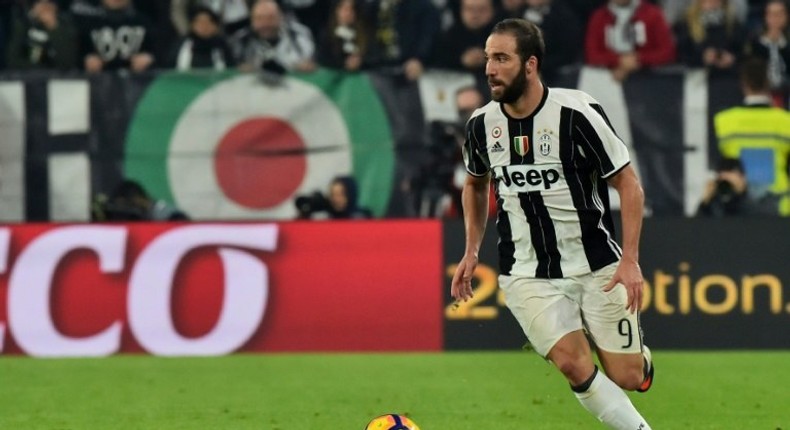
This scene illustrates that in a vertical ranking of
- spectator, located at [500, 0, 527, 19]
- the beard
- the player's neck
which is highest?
the beard

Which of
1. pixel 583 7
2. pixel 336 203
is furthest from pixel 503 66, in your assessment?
pixel 583 7

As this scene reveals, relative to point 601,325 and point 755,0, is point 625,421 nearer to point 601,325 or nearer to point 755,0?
point 601,325

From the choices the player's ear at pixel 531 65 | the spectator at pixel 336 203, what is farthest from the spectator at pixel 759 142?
the player's ear at pixel 531 65

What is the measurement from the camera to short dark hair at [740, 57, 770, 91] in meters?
12.8

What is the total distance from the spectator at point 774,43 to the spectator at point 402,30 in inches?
107

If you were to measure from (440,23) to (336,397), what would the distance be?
5359mm

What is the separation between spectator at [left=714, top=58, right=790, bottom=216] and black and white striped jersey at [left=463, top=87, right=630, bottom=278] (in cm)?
610

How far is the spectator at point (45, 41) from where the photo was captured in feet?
46.6

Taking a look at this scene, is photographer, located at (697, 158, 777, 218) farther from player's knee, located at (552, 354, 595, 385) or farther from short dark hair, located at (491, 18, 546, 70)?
short dark hair, located at (491, 18, 546, 70)

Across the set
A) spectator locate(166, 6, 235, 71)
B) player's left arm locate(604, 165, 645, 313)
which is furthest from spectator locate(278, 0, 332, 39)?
player's left arm locate(604, 165, 645, 313)

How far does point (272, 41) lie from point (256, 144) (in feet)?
4.00

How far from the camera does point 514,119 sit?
23.3ft

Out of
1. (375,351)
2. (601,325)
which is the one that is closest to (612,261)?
(601,325)

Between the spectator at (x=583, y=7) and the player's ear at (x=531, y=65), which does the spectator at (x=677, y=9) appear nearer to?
the spectator at (x=583, y=7)
